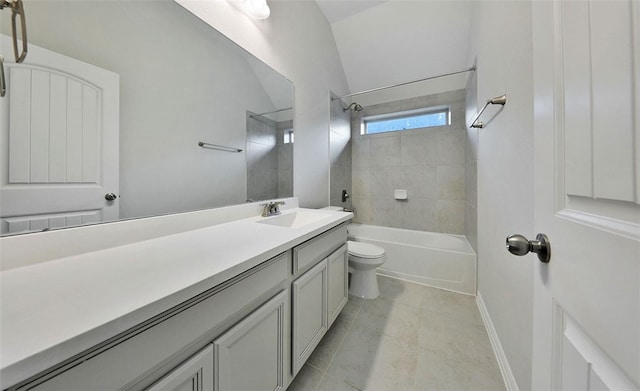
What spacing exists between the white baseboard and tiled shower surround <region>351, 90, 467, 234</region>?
133 centimetres

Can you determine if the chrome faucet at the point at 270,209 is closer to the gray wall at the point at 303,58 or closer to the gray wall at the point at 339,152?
the gray wall at the point at 303,58

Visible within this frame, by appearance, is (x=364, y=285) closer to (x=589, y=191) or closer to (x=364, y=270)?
(x=364, y=270)


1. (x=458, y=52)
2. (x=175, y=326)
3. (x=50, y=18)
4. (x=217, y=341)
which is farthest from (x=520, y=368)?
Result: (x=458, y=52)

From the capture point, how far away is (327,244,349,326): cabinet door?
1369 millimetres

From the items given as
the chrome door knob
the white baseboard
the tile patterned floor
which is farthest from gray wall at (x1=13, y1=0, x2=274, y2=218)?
the white baseboard

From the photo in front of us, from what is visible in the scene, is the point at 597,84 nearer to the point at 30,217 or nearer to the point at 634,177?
the point at 634,177

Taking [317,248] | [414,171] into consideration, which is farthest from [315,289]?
[414,171]

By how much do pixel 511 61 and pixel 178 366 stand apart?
1.86 metres

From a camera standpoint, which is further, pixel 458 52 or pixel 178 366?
pixel 458 52

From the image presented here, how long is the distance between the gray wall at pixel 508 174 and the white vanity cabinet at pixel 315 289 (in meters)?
0.93

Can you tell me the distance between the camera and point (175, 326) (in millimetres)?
549

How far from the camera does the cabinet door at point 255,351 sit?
0.68 meters

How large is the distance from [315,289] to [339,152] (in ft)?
6.87

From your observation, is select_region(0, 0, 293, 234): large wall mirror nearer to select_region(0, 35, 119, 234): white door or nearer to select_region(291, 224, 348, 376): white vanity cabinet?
select_region(0, 35, 119, 234): white door
